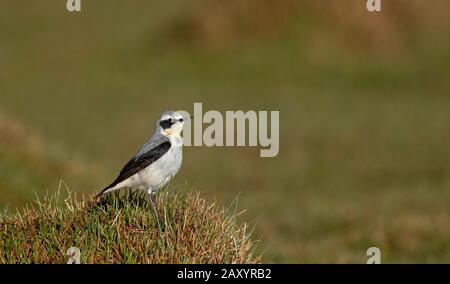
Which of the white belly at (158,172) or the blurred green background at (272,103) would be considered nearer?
the white belly at (158,172)

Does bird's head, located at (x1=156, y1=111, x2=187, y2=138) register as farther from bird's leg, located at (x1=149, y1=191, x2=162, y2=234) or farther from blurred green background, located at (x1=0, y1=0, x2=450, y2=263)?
blurred green background, located at (x1=0, y1=0, x2=450, y2=263)

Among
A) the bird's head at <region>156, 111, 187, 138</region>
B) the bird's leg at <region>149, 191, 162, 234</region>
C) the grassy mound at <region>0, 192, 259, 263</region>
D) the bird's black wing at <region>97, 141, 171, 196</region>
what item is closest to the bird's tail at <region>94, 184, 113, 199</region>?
the grassy mound at <region>0, 192, 259, 263</region>

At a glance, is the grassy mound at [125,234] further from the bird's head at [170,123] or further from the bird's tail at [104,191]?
the bird's head at [170,123]

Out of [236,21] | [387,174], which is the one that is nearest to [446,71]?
[236,21]

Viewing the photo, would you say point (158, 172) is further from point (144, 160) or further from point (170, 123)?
point (170, 123)

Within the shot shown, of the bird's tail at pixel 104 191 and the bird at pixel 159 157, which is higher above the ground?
the bird at pixel 159 157

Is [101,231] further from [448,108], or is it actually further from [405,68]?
[405,68]

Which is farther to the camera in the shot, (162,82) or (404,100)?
(162,82)

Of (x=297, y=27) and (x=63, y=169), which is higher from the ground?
(x=297, y=27)

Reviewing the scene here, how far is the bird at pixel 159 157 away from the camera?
7215 millimetres

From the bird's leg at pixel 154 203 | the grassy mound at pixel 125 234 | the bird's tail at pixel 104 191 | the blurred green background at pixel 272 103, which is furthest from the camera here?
the blurred green background at pixel 272 103

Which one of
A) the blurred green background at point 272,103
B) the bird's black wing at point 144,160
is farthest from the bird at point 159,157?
the blurred green background at point 272,103
